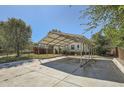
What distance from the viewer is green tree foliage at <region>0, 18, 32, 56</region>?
14.7 m

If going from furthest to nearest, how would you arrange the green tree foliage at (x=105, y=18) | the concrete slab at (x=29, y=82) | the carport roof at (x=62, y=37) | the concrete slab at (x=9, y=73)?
the carport roof at (x=62, y=37)
the concrete slab at (x=9, y=73)
the concrete slab at (x=29, y=82)
the green tree foliage at (x=105, y=18)

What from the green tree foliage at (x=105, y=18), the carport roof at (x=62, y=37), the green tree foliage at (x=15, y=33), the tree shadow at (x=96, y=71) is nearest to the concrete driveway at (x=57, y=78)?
the tree shadow at (x=96, y=71)

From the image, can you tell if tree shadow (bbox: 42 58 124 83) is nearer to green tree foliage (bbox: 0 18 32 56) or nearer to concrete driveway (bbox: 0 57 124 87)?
concrete driveway (bbox: 0 57 124 87)

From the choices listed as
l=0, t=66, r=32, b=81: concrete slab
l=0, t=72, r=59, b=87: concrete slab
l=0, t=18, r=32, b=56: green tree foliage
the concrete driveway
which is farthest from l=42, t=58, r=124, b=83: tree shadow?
l=0, t=18, r=32, b=56: green tree foliage

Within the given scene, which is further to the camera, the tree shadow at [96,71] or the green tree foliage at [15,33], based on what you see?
the green tree foliage at [15,33]

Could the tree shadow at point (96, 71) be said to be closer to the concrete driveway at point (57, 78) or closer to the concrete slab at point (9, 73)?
the concrete driveway at point (57, 78)

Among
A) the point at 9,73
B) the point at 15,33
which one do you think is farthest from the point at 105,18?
the point at 15,33

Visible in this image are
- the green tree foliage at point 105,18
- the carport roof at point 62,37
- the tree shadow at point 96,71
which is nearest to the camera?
the green tree foliage at point 105,18

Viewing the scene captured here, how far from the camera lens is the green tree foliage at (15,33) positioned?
14673 mm

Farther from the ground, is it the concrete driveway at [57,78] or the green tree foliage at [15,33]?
the green tree foliage at [15,33]

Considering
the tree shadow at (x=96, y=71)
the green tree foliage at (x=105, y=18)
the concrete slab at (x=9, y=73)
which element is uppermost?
the green tree foliage at (x=105, y=18)

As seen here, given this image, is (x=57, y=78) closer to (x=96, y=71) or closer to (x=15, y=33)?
(x=96, y=71)
